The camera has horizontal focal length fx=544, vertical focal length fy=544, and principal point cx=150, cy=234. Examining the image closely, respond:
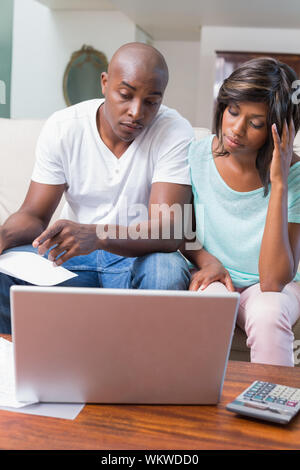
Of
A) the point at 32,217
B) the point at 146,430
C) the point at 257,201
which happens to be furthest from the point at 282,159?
the point at 146,430

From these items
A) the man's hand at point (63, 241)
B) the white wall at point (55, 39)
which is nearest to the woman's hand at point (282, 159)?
the man's hand at point (63, 241)

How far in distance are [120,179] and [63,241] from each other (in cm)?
47

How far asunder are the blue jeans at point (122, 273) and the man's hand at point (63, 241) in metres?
0.23

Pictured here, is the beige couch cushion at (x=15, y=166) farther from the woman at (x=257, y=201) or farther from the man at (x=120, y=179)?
the woman at (x=257, y=201)

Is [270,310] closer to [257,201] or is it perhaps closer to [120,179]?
[257,201]

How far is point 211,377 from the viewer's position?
0.82m

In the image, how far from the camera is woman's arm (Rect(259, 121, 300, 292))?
1389 mm

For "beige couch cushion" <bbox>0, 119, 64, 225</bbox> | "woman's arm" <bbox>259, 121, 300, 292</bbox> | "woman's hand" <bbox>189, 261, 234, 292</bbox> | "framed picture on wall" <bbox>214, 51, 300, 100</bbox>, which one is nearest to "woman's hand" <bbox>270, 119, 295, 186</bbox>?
"woman's arm" <bbox>259, 121, 300, 292</bbox>

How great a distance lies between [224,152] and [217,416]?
2.95ft

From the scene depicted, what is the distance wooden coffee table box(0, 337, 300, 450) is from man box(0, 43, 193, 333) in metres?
0.60

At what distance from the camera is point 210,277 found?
55.3 inches

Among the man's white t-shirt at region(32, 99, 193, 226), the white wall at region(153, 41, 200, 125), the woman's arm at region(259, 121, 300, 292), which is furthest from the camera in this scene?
the white wall at region(153, 41, 200, 125)

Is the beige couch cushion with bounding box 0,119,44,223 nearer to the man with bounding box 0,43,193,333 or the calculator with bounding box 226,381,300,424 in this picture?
the man with bounding box 0,43,193,333
